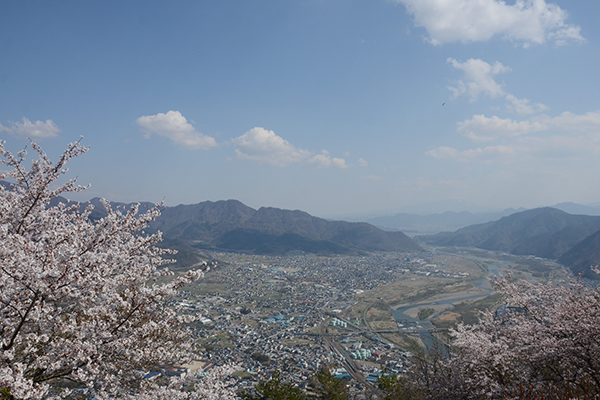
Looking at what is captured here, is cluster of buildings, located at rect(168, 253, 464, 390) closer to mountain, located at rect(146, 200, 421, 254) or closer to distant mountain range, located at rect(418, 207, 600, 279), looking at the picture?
mountain, located at rect(146, 200, 421, 254)

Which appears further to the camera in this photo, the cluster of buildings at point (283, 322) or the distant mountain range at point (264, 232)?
the distant mountain range at point (264, 232)

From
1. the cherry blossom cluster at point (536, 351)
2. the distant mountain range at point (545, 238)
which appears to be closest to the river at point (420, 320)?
the cherry blossom cluster at point (536, 351)

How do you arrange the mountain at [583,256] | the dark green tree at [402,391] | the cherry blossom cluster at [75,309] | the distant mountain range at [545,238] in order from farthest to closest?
the distant mountain range at [545,238] → the mountain at [583,256] → the dark green tree at [402,391] → the cherry blossom cluster at [75,309]

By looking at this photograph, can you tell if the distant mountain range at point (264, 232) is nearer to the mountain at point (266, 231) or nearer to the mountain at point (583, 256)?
the mountain at point (266, 231)

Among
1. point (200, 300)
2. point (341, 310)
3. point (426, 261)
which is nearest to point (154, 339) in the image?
point (341, 310)

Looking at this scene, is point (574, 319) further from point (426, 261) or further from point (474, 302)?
point (426, 261)

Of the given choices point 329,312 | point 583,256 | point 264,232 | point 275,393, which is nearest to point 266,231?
point 264,232
